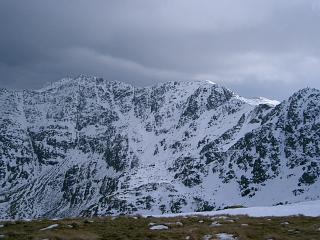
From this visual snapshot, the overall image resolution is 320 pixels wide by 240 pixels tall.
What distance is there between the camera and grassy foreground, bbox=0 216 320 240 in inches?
A: 994

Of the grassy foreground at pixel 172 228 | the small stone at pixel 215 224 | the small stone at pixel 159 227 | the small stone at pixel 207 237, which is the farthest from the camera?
the small stone at pixel 215 224

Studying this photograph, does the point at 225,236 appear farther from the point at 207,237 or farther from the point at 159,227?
the point at 159,227

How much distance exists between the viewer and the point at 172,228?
28.3 metres

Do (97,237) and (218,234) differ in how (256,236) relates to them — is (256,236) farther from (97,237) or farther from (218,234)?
(97,237)

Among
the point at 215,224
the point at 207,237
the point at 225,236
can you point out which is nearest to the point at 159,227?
the point at 215,224

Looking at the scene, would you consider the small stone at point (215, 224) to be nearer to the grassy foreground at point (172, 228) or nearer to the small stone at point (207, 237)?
the grassy foreground at point (172, 228)

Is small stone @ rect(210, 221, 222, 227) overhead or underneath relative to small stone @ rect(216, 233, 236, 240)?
overhead

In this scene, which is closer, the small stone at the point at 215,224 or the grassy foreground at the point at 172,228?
the grassy foreground at the point at 172,228

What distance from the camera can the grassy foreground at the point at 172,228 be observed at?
25.2 m

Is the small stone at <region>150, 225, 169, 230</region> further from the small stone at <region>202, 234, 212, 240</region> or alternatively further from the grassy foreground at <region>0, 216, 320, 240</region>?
the small stone at <region>202, 234, 212, 240</region>

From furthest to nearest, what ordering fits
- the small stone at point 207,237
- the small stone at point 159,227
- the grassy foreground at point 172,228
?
the small stone at point 159,227 → the grassy foreground at point 172,228 → the small stone at point 207,237

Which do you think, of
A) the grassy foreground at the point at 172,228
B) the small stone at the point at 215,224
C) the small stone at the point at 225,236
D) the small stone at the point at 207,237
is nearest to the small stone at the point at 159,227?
the grassy foreground at the point at 172,228

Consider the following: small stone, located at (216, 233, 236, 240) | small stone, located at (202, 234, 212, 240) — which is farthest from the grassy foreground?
small stone, located at (216, 233, 236, 240)

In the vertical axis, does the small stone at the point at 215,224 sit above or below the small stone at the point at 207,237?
above
